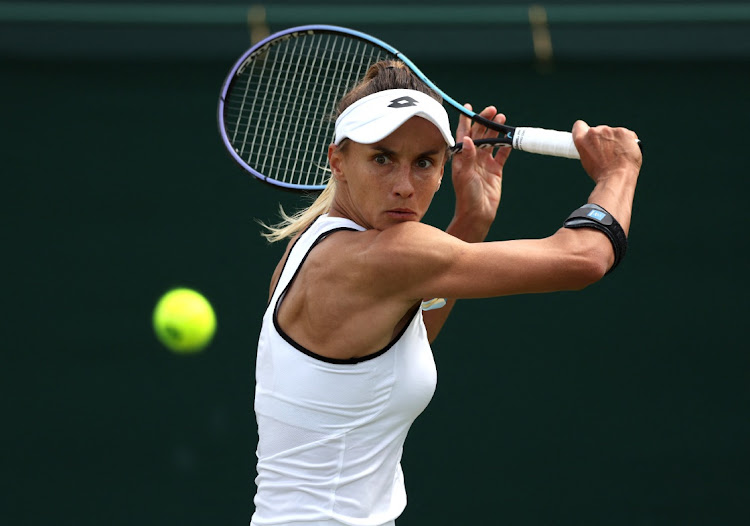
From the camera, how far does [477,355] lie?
387 cm

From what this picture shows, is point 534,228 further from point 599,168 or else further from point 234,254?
point 599,168

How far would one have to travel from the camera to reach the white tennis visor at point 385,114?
1.86 m

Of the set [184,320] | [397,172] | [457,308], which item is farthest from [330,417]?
[184,320]

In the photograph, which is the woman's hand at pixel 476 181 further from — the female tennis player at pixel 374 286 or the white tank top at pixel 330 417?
the white tank top at pixel 330 417

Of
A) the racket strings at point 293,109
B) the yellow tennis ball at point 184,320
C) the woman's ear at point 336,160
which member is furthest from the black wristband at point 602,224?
the yellow tennis ball at point 184,320

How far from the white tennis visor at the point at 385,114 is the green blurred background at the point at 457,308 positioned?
1.94 metres

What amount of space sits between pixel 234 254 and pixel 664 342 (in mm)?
1616

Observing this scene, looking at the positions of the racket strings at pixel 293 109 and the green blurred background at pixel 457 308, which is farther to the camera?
the green blurred background at pixel 457 308

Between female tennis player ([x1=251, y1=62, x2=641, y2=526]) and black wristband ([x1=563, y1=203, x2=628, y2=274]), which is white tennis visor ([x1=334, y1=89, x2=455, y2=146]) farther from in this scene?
black wristband ([x1=563, y1=203, x2=628, y2=274])

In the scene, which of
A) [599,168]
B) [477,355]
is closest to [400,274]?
[599,168]

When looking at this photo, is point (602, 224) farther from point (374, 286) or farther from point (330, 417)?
point (330, 417)

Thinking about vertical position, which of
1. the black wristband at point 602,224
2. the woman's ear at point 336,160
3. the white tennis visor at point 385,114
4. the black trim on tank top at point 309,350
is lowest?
the black trim on tank top at point 309,350

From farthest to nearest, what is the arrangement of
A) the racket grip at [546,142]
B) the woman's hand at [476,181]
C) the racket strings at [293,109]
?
the racket strings at [293,109] < the woman's hand at [476,181] < the racket grip at [546,142]

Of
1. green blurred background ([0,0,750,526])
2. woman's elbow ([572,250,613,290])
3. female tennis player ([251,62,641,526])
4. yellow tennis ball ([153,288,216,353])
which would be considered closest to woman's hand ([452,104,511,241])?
female tennis player ([251,62,641,526])
